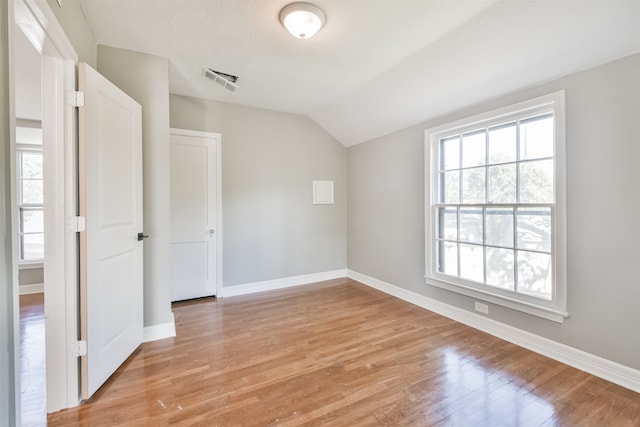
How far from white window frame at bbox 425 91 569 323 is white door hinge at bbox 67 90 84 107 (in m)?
3.25

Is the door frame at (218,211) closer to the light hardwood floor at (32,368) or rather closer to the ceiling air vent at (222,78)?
the ceiling air vent at (222,78)

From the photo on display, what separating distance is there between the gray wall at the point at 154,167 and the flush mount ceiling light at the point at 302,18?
1383 mm

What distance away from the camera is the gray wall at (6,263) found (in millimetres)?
999

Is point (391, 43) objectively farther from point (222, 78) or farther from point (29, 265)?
point (29, 265)

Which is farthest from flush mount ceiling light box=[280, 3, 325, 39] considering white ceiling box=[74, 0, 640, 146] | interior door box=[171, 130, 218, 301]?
interior door box=[171, 130, 218, 301]

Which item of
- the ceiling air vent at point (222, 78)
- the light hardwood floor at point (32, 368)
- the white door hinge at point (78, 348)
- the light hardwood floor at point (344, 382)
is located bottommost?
the light hardwood floor at point (344, 382)

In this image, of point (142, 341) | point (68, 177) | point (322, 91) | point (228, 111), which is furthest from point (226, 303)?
point (322, 91)

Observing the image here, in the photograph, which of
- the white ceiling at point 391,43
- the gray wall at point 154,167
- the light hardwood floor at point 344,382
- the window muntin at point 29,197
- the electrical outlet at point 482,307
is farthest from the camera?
the window muntin at point 29,197

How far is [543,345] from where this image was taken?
235 cm

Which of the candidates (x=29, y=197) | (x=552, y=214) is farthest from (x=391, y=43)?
(x=29, y=197)

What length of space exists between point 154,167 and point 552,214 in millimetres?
3542

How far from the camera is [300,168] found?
173 inches

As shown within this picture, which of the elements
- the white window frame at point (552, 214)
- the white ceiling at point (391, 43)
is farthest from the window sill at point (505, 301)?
the white ceiling at point (391, 43)

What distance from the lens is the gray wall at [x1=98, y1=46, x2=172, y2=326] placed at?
2.52 m
